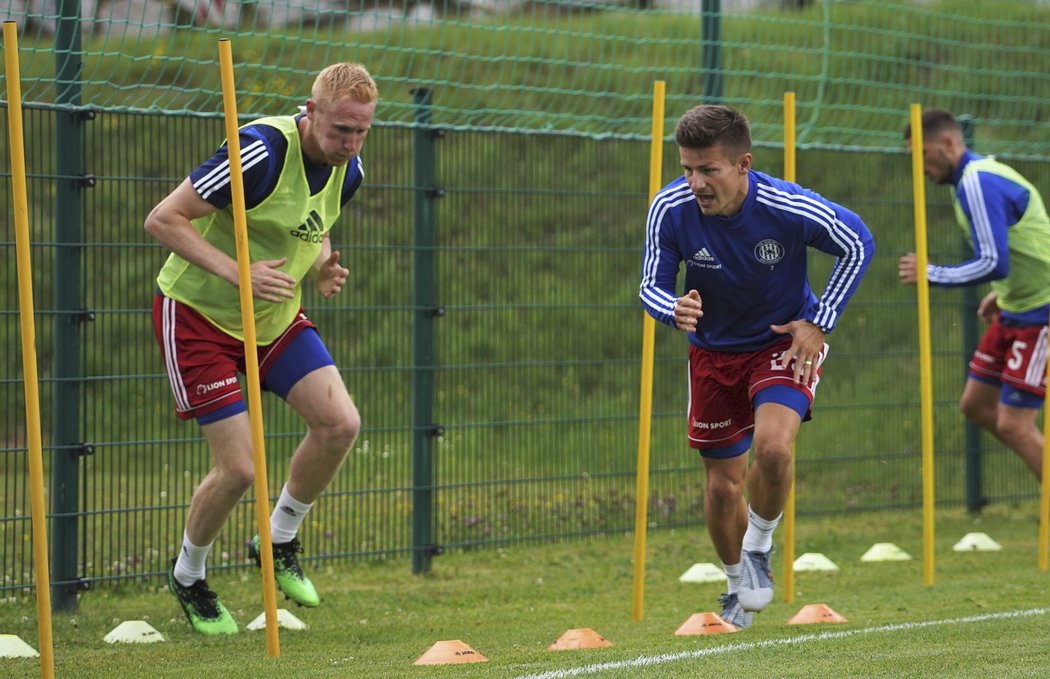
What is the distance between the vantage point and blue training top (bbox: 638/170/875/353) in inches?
249

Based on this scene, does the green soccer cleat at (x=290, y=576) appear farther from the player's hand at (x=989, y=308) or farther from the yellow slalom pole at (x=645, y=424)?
the player's hand at (x=989, y=308)

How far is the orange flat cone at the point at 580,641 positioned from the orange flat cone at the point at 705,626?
42 centimetres

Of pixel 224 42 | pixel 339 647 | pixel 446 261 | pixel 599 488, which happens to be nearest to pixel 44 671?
pixel 339 647

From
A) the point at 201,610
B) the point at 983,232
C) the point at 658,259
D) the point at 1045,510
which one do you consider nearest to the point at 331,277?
the point at 658,259

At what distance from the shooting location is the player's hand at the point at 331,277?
264 inches

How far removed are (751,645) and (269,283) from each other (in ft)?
7.98

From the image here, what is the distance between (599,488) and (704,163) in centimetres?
418

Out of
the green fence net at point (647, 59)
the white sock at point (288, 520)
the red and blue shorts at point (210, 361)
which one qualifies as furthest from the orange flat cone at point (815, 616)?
the green fence net at point (647, 59)

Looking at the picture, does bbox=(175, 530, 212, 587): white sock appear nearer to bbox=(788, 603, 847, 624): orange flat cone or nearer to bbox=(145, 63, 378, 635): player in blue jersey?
bbox=(145, 63, 378, 635): player in blue jersey

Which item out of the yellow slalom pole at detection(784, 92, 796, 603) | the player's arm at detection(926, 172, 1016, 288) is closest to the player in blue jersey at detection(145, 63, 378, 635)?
the yellow slalom pole at detection(784, 92, 796, 603)

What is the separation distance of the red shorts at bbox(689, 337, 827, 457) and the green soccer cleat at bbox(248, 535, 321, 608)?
1.88 meters

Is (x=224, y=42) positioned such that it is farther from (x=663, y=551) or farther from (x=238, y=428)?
(x=663, y=551)

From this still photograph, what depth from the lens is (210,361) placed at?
6.57m

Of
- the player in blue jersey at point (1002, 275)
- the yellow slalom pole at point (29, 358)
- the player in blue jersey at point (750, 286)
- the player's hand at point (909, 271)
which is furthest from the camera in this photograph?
the player in blue jersey at point (1002, 275)
